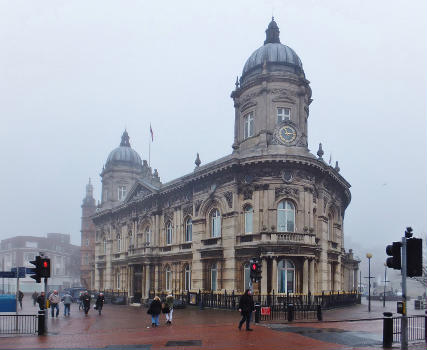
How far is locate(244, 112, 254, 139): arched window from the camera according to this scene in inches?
1502

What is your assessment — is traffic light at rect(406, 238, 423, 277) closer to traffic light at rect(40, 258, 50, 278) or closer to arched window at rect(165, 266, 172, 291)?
traffic light at rect(40, 258, 50, 278)

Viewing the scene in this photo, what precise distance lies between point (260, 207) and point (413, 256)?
2050 centimetres

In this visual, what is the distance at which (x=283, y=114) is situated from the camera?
37.1 m

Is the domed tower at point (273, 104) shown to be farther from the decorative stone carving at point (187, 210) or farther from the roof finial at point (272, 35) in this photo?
the decorative stone carving at point (187, 210)

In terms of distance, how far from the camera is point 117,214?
56.6 metres

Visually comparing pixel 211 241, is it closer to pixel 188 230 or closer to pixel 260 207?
pixel 188 230

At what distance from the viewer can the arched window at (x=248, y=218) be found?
35.2 m

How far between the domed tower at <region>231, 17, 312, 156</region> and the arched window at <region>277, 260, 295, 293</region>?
7557 mm

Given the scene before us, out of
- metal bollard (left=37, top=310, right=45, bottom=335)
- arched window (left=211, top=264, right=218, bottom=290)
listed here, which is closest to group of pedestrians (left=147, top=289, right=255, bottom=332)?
metal bollard (left=37, top=310, right=45, bottom=335)

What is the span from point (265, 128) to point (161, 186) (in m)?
14.6

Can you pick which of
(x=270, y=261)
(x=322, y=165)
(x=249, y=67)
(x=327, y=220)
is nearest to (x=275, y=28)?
(x=249, y=67)

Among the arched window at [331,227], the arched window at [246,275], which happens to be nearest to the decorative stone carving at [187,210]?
the arched window at [246,275]

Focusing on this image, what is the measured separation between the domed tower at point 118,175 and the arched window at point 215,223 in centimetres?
2551

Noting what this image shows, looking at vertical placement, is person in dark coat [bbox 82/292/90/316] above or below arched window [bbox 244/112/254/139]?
below
